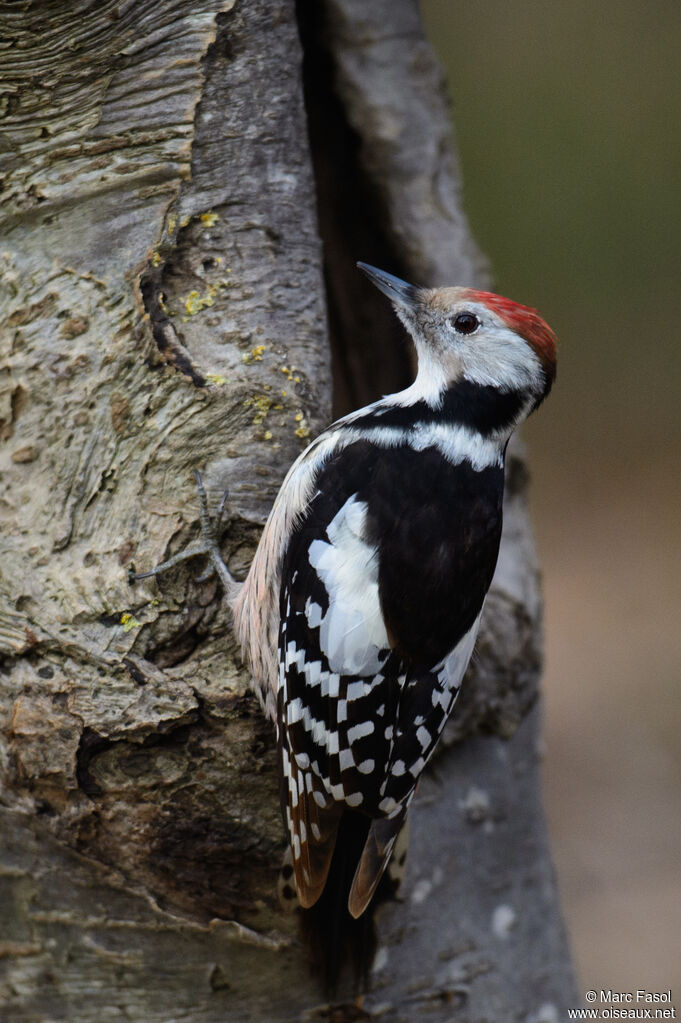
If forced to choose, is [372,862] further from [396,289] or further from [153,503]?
[396,289]

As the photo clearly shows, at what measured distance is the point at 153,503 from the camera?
2.25 m

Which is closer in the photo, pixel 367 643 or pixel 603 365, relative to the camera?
pixel 367 643

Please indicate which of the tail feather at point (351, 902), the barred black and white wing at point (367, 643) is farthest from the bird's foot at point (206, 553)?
the tail feather at point (351, 902)

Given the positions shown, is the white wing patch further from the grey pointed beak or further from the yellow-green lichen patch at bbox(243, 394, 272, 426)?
the grey pointed beak

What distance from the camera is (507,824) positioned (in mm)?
2727

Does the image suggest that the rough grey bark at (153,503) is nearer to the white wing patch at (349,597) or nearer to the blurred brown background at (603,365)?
the white wing patch at (349,597)

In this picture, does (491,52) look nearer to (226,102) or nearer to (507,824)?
(226,102)

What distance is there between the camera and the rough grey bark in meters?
2.14

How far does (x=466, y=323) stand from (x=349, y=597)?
2.53 feet

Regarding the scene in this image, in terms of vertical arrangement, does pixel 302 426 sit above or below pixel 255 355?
below

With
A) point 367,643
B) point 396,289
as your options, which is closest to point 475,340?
point 396,289

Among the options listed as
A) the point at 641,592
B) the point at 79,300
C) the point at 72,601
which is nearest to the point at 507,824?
the point at 72,601

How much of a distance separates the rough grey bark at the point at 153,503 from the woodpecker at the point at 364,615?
0.43 ft

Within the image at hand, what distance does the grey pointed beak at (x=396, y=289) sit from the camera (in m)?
2.52
